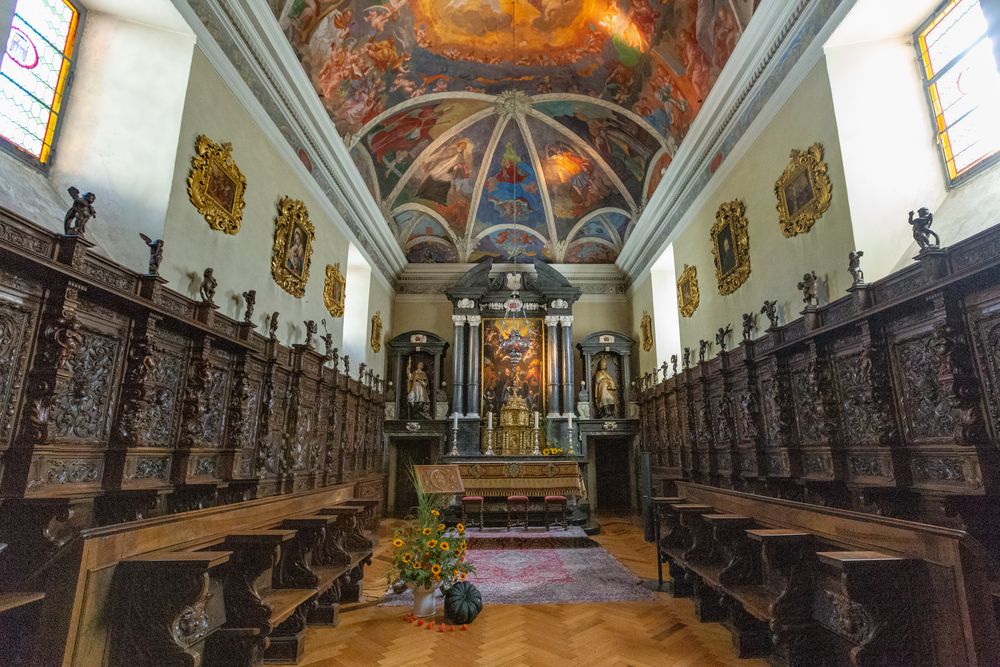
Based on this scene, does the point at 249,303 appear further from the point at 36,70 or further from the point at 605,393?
the point at 605,393

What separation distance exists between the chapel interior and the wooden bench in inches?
→ 1.0

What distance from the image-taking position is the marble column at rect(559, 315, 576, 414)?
1429 cm

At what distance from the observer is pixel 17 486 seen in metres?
3.42

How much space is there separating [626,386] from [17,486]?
518 inches

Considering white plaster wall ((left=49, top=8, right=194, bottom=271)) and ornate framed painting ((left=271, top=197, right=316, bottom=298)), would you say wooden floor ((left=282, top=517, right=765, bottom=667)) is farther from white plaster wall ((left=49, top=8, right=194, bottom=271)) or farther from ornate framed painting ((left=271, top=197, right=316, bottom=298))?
ornate framed painting ((left=271, top=197, right=316, bottom=298))

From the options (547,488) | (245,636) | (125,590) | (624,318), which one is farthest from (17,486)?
(624,318)

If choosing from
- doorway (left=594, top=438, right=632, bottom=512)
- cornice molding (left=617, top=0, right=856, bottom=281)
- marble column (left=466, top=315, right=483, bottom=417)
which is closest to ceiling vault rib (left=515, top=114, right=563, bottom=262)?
marble column (left=466, top=315, right=483, bottom=417)

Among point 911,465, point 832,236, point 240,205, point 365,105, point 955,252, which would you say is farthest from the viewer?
point 365,105

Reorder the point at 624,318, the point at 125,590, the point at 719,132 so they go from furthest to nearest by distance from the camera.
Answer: the point at 624,318, the point at 719,132, the point at 125,590

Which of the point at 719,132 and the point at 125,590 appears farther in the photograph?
the point at 719,132

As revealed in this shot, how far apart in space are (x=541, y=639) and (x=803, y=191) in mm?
5840

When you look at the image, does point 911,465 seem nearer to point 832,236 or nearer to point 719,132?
point 832,236

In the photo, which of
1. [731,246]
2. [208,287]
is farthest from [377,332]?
[731,246]

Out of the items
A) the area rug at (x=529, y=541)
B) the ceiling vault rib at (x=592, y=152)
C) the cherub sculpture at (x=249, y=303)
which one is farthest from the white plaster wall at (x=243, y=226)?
the ceiling vault rib at (x=592, y=152)
